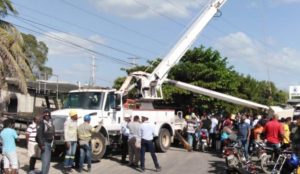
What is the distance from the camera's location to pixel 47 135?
13844 mm

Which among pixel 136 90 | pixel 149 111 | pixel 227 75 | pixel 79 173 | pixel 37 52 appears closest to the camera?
pixel 79 173

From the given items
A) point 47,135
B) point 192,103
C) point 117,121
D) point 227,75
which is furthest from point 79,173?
point 227,75

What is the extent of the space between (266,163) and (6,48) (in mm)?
10776

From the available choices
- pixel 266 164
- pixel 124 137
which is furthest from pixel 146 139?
pixel 266 164

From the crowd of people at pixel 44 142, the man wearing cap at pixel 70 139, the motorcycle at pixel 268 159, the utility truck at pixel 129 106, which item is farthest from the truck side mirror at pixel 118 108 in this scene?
the motorcycle at pixel 268 159

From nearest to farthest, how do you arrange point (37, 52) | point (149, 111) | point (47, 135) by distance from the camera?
1. point (47, 135)
2. point (149, 111)
3. point (37, 52)

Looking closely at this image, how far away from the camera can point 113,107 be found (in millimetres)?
19500

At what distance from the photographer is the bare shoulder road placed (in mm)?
16391

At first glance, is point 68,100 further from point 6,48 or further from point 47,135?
point 47,135

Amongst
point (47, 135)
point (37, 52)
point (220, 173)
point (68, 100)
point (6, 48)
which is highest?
point (37, 52)

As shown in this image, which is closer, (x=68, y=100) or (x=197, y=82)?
(x=68, y=100)

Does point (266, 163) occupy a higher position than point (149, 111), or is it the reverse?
point (149, 111)

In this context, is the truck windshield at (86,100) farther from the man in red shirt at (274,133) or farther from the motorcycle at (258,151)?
the man in red shirt at (274,133)

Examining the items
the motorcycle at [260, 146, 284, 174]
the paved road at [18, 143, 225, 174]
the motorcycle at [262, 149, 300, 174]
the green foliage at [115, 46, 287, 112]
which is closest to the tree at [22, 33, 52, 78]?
the green foliage at [115, 46, 287, 112]
